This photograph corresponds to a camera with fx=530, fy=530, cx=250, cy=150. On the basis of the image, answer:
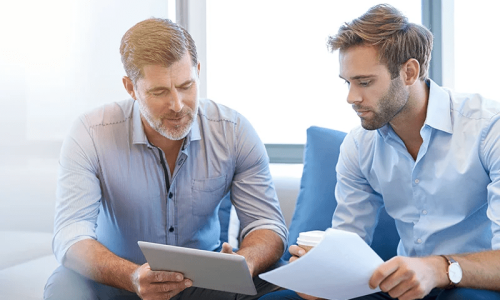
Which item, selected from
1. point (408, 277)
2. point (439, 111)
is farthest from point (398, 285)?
point (439, 111)

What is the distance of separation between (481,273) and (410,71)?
59 centimetres

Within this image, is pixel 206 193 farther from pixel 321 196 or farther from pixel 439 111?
pixel 439 111

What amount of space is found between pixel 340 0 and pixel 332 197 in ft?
4.07

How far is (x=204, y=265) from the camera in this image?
48.9 inches

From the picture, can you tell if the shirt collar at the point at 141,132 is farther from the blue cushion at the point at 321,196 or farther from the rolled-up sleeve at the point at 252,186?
the blue cushion at the point at 321,196

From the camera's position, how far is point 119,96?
2.38 metres

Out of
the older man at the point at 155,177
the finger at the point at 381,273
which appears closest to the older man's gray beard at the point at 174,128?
the older man at the point at 155,177

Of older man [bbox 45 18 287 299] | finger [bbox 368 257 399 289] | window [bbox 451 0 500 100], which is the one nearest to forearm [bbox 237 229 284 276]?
older man [bbox 45 18 287 299]

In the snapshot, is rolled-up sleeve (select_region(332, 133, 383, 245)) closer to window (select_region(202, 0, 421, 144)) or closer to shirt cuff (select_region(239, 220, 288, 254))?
shirt cuff (select_region(239, 220, 288, 254))

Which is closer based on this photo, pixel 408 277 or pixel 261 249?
pixel 408 277

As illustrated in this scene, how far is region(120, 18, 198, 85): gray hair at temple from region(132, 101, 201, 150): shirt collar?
5.2 inches

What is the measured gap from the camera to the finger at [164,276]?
1.32 meters

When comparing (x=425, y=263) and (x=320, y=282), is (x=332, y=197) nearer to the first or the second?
(x=425, y=263)

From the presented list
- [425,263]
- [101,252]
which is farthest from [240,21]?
[425,263]
